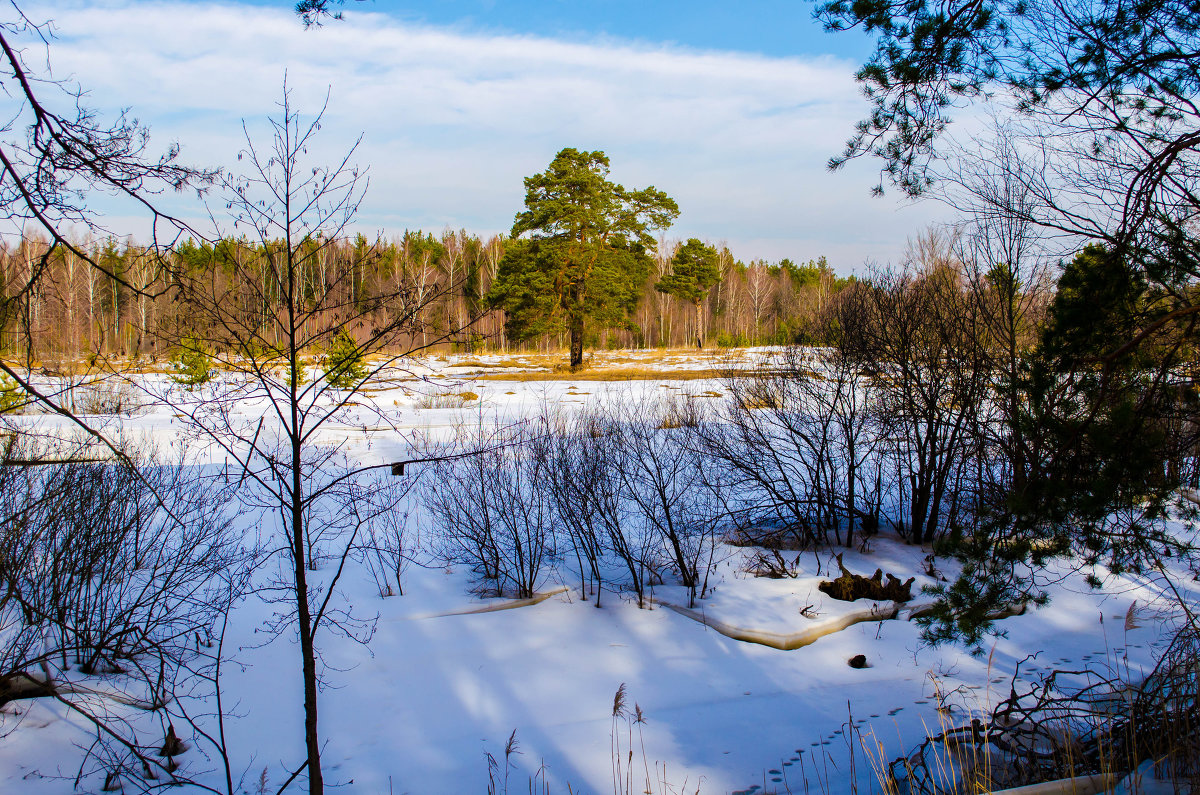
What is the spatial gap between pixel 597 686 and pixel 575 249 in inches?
1014

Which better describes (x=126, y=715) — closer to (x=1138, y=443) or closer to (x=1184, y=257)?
(x=1138, y=443)

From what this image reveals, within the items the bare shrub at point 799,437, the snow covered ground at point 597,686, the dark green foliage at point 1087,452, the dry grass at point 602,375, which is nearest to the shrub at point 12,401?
the snow covered ground at point 597,686

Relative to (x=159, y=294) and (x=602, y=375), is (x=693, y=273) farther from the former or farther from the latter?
(x=159, y=294)

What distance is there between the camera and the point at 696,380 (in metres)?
26.0

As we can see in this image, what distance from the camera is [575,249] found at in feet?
104

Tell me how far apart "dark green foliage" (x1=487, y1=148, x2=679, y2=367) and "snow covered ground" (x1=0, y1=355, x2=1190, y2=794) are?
21.8 meters

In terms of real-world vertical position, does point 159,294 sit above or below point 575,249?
below

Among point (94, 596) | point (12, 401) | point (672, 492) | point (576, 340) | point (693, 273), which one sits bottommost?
point (94, 596)

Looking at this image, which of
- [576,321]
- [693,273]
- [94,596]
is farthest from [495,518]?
[693,273]

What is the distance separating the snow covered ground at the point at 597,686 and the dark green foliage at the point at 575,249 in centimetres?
2185

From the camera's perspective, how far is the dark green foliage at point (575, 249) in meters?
31.0

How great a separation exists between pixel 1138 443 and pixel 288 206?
504 centimetres

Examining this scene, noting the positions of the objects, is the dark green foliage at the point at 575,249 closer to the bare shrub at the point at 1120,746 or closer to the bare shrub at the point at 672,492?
the bare shrub at the point at 672,492

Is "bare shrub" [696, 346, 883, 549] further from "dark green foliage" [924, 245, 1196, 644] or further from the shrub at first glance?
Result: the shrub
